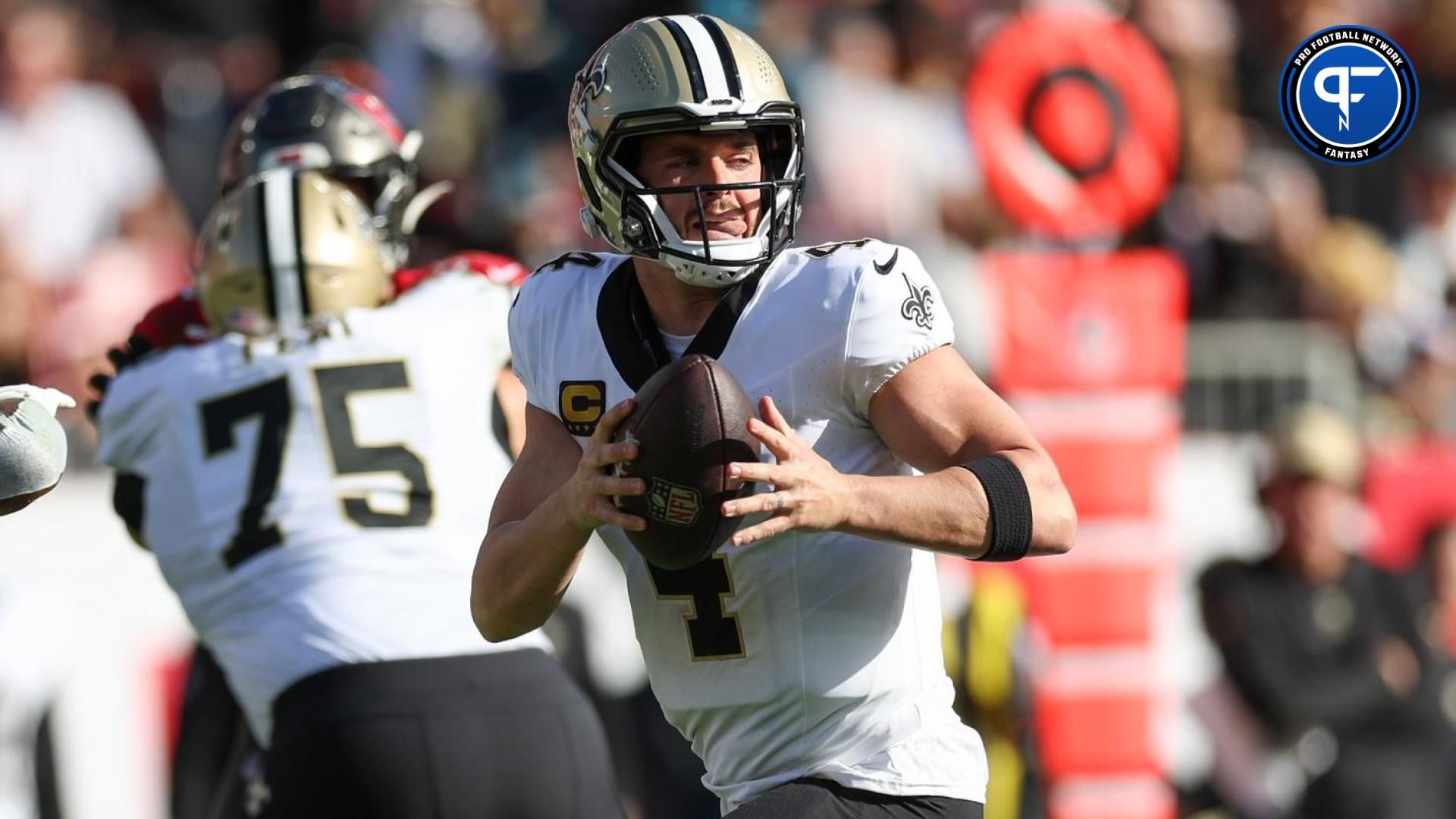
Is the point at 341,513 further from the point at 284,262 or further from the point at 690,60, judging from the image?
the point at 690,60

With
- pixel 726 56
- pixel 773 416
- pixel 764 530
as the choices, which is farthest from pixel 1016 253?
pixel 764 530

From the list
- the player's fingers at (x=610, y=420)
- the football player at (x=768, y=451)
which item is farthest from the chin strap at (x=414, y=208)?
the player's fingers at (x=610, y=420)

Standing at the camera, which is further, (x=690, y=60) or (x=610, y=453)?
(x=690, y=60)

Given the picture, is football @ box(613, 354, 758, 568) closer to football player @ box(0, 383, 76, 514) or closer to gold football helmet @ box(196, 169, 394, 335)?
football player @ box(0, 383, 76, 514)

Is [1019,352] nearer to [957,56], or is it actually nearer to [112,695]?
[957,56]

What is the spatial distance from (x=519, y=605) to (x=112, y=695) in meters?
4.63

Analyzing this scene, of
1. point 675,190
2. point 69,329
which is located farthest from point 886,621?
point 69,329

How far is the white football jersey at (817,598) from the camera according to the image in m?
3.31

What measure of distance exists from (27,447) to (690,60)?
1.26 meters

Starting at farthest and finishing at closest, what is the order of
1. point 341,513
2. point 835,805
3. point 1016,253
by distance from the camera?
point 1016,253 < point 341,513 < point 835,805

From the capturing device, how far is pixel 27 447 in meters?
3.07

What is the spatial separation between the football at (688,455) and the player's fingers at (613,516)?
0.03 feet

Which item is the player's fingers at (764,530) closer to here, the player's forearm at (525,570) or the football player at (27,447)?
the player's forearm at (525,570)

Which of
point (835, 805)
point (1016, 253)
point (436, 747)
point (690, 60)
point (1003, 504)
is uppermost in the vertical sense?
point (690, 60)
